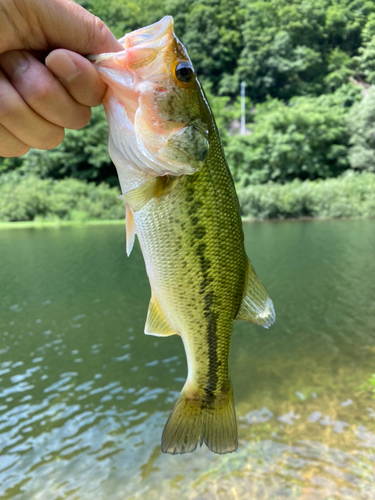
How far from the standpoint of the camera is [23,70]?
1247 mm

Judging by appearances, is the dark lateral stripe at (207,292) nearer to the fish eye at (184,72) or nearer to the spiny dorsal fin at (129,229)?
the spiny dorsal fin at (129,229)

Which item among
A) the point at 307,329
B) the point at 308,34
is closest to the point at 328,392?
the point at 307,329

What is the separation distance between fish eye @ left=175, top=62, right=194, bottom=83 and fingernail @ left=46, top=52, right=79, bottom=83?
13.6 inches

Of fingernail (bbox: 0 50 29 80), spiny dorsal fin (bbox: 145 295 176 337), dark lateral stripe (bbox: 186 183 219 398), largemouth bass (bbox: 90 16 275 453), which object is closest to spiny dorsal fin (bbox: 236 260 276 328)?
largemouth bass (bbox: 90 16 275 453)

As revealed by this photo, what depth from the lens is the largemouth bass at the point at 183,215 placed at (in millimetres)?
1305

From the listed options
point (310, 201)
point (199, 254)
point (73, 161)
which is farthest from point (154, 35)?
point (73, 161)

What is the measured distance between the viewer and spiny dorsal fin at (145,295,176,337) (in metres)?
1.58

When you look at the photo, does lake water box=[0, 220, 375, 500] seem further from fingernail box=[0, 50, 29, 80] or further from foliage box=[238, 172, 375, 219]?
foliage box=[238, 172, 375, 219]

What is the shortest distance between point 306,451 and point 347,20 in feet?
199

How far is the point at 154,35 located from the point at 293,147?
1479 inches

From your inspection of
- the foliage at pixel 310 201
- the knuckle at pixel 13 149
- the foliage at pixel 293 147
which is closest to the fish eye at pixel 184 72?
the knuckle at pixel 13 149

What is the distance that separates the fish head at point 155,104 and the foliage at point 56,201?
27728 millimetres

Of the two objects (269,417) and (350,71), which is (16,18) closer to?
(269,417)

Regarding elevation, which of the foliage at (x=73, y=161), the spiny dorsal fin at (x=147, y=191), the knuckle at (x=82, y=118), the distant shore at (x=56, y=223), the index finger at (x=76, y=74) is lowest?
the distant shore at (x=56, y=223)
